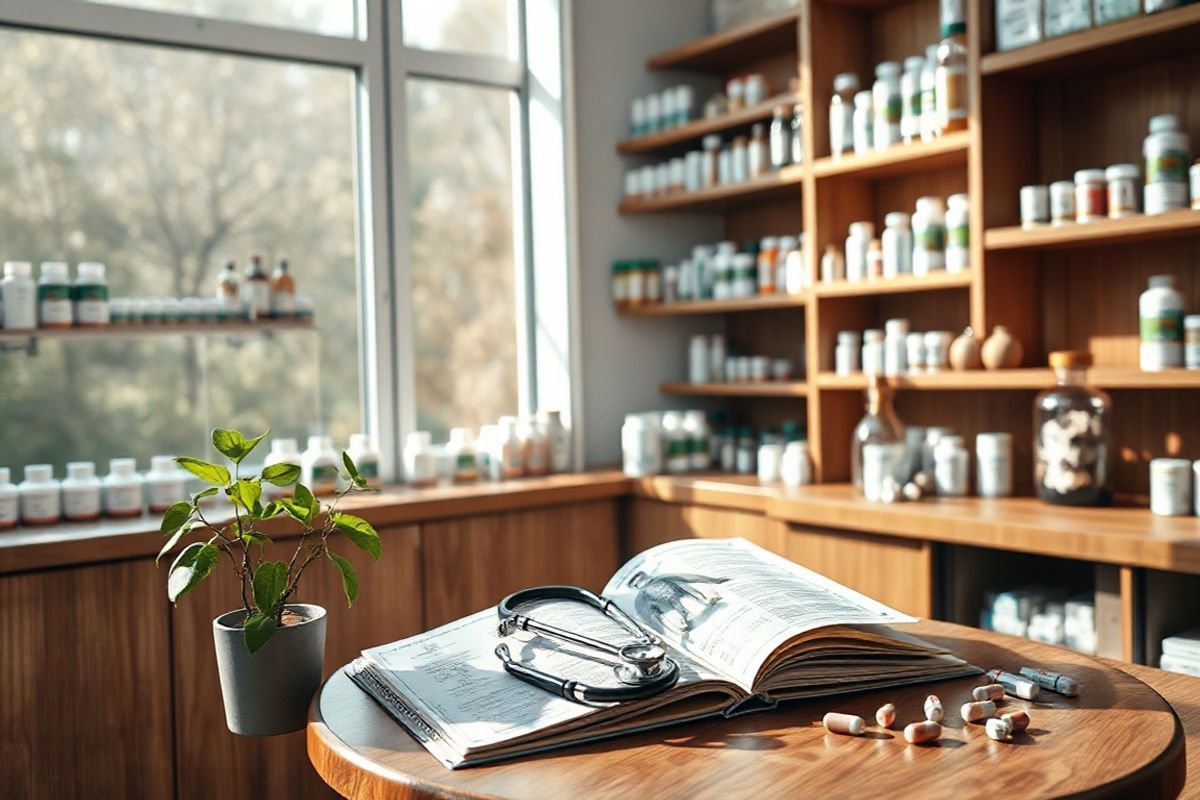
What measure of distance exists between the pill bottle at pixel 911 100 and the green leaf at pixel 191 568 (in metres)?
2.18

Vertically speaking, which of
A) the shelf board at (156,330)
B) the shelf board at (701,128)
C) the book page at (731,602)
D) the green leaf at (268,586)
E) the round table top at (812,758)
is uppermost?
the shelf board at (701,128)

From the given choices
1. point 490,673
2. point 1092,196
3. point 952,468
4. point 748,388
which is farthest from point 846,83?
point 490,673

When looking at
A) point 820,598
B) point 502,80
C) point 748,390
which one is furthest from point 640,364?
point 820,598

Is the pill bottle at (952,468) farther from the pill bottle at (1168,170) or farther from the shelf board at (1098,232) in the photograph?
the pill bottle at (1168,170)

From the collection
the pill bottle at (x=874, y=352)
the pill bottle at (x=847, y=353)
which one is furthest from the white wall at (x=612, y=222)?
the pill bottle at (x=874, y=352)

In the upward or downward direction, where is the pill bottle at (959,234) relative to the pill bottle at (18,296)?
upward

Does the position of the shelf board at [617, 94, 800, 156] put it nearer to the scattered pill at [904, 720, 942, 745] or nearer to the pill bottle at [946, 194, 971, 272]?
the pill bottle at [946, 194, 971, 272]

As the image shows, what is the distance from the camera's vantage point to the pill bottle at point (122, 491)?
8.45ft

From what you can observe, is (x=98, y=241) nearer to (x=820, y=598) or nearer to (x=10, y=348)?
(x=10, y=348)

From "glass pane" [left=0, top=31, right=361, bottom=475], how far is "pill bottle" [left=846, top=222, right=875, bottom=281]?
147 cm

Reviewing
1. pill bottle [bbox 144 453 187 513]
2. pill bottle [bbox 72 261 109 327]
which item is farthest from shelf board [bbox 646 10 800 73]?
pill bottle [bbox 144 453 187 513]

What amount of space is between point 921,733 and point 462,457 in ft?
7.50

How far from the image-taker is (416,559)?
9.24 feet

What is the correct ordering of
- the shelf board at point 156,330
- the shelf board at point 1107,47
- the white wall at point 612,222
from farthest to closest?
the white wall at point 612,222 < the shelf board at point 156,330 < the shelf board at point 1107,47
